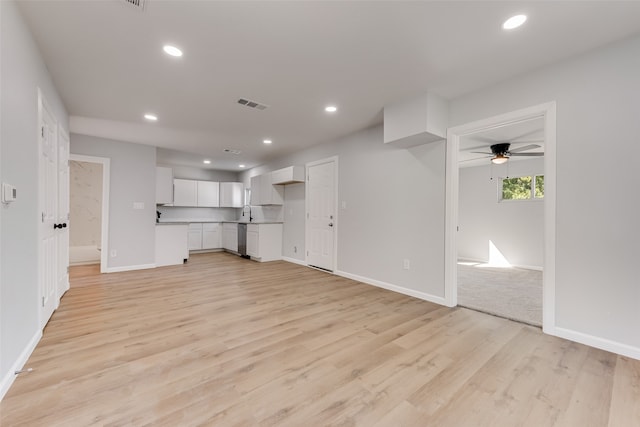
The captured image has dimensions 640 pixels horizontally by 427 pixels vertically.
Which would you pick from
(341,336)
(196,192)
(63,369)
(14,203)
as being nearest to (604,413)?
(341,336)

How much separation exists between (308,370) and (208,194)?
6820mm

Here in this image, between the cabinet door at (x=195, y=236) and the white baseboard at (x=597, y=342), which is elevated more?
the cabinet door at (x=195, y=236)

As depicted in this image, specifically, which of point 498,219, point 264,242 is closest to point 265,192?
point 264,242

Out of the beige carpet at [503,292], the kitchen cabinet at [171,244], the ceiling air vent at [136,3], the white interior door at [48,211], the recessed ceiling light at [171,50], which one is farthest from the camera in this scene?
the kitchen cabinet at [171,244]

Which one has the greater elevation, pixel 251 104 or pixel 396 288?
pixel 251 104

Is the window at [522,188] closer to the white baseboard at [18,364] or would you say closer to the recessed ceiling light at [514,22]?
the recessed ceiling light at [514,22]

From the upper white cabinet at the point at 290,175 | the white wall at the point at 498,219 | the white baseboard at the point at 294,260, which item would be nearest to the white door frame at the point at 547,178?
the upper white cabinet at the point at 290,175

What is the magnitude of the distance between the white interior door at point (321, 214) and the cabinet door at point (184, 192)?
381 centimetres

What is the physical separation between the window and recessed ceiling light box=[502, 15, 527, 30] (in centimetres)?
501

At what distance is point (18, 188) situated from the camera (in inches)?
70.5

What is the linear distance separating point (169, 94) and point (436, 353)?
378cm

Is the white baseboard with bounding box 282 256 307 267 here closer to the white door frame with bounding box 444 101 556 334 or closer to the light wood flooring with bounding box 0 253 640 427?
the light wood flooring with bounding box 0 253 640 427

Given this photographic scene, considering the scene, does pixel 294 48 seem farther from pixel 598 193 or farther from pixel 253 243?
pixel 253 243

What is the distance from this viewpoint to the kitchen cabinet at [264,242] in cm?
596
